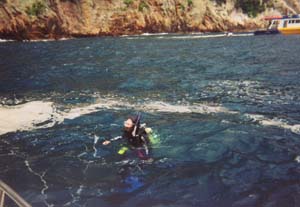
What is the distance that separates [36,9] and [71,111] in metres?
58.1

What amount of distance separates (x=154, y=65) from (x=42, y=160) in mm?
24182

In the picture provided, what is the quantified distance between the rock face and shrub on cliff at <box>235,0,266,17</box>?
1395 millimetres

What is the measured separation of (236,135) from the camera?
14.8 metres

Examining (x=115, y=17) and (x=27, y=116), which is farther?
(x=115, y=17)

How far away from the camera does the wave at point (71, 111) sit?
16578 mm

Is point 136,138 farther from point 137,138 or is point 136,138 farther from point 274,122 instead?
point 274,122

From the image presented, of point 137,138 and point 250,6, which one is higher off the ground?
point 137,138

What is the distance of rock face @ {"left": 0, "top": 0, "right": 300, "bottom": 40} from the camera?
69.8 metres

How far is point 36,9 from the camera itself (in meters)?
71.4

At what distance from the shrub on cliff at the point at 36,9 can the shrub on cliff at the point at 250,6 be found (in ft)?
191

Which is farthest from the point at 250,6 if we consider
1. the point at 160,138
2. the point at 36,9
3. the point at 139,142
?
the point at 139,142

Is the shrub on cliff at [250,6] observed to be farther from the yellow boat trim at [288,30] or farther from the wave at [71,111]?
the wave at [71,111]

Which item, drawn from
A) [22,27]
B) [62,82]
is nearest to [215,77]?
[62,82]

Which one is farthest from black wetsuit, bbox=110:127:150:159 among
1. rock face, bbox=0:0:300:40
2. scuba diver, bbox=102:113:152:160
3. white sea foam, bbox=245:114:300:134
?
rock face, bbox=0:0:300:40
